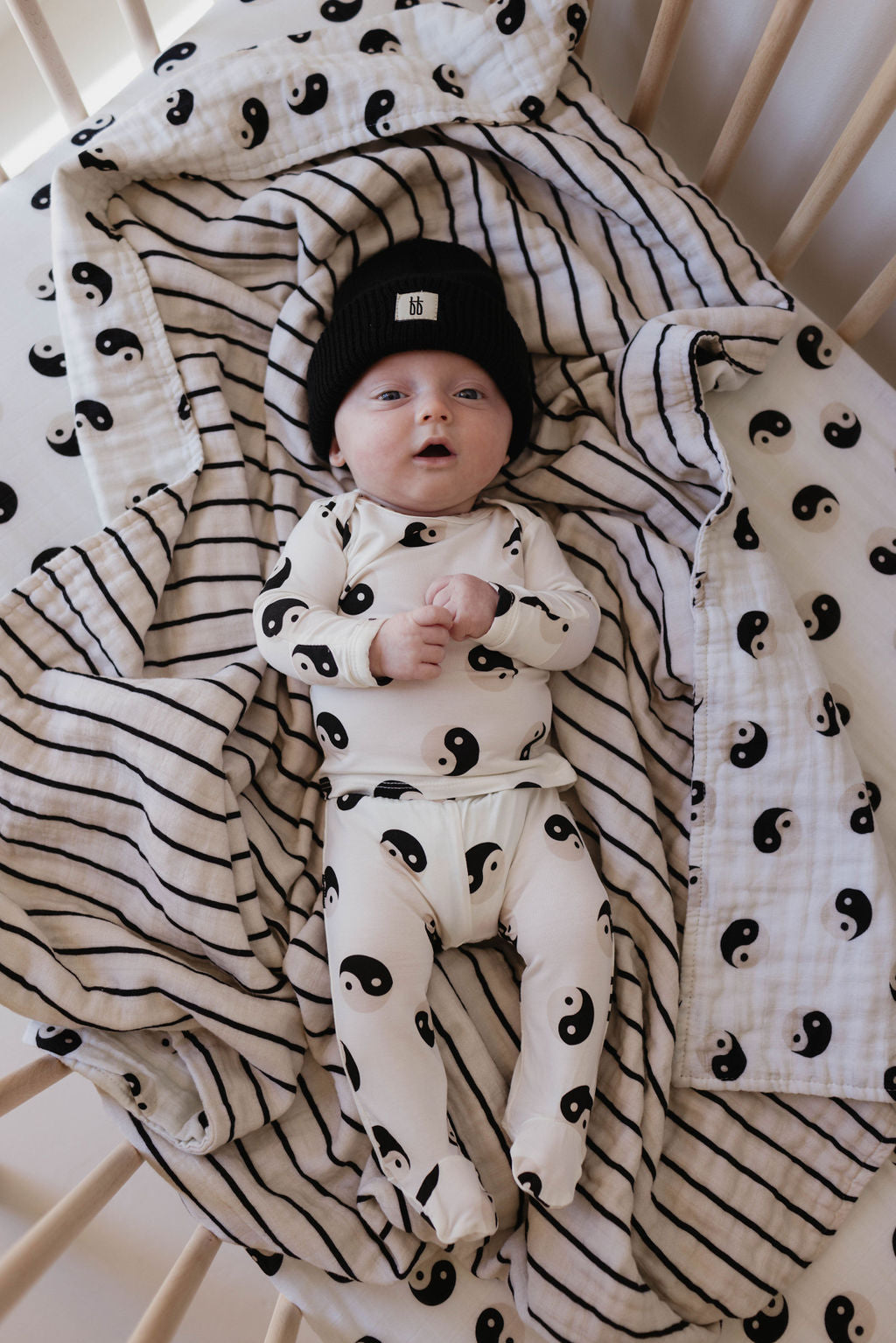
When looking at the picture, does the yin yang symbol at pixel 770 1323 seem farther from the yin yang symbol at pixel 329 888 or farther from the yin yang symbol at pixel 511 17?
the yin yang symbol at pixel 511 17

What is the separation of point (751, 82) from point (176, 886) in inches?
37.7

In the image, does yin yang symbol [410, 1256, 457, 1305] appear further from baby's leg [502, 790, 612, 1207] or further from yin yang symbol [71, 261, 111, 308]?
yin yang symbol [71, 261, 111, 308]

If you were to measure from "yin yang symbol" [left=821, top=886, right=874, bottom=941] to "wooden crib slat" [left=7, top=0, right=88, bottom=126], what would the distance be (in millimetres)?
1155

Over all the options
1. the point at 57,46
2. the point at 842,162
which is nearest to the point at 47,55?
the point at 57,46

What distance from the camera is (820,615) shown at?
100cm

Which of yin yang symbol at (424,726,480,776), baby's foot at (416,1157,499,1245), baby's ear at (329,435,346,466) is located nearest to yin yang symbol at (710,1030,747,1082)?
baby's foot at (416,1157,499,1245)

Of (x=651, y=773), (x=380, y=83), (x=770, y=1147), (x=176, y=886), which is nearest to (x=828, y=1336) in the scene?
(x=770, y=1147)

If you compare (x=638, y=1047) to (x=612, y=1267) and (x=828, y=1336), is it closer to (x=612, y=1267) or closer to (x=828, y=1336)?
(x=612, y=1267)

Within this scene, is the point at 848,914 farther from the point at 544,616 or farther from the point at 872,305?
the point at 872,305

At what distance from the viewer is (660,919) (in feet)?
2.99

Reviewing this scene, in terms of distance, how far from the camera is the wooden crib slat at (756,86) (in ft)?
2.97

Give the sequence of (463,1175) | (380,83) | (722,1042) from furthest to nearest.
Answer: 1. (380,83)
2. (722,1042)
3. (463,1175)

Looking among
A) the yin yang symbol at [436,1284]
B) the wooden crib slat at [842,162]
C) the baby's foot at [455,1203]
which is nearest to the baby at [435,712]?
the baby's foot at [455,1203]

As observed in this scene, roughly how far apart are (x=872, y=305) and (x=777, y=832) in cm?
57
